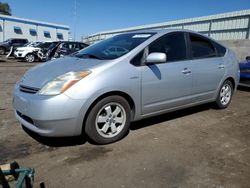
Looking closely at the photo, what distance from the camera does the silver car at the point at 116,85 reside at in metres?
3.43

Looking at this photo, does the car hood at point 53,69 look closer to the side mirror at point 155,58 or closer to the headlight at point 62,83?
the headlight at point 62,83

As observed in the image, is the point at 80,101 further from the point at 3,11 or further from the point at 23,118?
the point at 3,11

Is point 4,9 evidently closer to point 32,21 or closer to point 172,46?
point 32,21

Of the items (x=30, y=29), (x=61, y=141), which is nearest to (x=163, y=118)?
(x=61, y=141)

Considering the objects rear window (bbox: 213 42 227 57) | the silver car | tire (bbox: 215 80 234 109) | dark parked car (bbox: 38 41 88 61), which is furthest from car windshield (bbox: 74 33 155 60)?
dark parked car (bbox: 38 41 88 61)

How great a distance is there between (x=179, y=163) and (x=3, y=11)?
7403cm

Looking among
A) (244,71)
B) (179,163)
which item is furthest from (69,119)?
(244,71)

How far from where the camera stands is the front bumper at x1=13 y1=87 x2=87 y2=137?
3346mm

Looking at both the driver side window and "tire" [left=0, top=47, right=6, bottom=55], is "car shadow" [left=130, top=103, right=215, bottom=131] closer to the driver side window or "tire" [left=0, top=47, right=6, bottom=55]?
the driver side window

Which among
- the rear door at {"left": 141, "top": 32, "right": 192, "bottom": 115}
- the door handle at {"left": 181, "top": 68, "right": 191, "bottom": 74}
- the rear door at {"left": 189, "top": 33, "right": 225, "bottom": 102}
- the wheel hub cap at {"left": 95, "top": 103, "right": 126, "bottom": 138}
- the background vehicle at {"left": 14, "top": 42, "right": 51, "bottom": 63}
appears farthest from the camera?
the background vehicle at {"left": 14, "top": 42, "right": 51, "bottom": 63}

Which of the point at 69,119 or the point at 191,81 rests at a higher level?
the point at 191,81

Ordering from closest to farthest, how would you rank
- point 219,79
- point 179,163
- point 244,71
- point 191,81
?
1. point 179,163
2. point 191,81
3. point 219,79
4. point 244,71

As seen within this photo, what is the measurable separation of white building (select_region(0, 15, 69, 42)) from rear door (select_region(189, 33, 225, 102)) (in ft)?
Answer: 129

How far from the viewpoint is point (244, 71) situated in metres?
8.05
